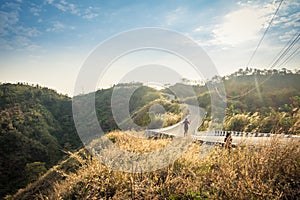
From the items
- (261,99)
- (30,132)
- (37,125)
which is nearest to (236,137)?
(261,99)

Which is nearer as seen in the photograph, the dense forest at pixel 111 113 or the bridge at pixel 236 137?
the bridge at pixel 236 137

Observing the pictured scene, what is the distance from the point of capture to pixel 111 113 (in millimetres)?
63625

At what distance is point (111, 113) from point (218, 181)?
6052cm

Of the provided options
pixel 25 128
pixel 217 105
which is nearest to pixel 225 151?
pixel 217 105

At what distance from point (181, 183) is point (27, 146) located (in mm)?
54239

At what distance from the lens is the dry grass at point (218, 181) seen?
3.81 metres

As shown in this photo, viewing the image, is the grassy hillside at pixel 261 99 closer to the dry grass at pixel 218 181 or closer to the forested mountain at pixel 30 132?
the dry grass at pixel 218 181

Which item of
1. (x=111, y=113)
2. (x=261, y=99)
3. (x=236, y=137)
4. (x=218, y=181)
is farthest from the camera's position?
(x=111, y=113)

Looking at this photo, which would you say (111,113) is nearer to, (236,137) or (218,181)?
(236,137)

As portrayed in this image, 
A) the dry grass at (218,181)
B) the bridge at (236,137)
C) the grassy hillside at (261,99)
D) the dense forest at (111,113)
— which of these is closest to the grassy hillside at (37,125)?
the dense forest at (111,113)

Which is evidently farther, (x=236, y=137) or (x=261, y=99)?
(x=261, y=99)

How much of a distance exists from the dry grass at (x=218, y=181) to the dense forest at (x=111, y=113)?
3.20ft

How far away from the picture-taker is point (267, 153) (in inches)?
180

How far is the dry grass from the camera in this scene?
381cm
